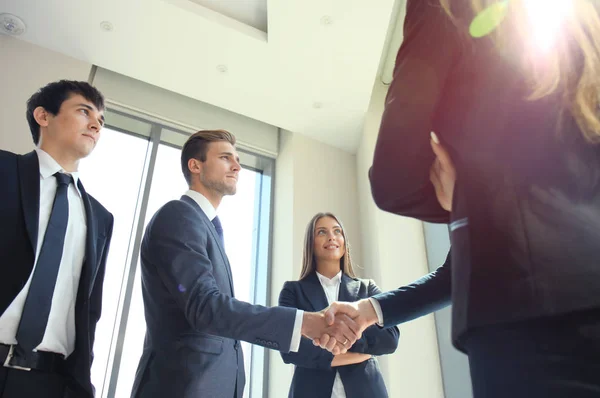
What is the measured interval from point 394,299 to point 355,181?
3405 millimetres

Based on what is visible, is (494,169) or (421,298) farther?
(421,298)

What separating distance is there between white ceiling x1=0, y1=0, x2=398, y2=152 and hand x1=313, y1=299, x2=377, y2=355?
2.32 metres

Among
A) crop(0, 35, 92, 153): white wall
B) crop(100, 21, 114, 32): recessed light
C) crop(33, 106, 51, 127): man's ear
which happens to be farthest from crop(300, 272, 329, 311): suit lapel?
crop(100, 21, 114, 32): recessed light

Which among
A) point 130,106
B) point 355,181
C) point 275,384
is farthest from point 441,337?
point 130,106

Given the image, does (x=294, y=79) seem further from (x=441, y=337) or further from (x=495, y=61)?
(x=495, y=61)

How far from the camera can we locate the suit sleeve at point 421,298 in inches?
40.6

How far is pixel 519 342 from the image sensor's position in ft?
1.41

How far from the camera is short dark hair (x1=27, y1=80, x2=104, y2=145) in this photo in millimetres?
1678

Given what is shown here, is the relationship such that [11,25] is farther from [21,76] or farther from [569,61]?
[569,61]

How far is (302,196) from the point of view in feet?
13.3

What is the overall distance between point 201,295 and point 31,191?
59cm

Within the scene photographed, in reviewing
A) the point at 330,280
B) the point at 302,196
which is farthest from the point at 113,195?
the point at 330,280

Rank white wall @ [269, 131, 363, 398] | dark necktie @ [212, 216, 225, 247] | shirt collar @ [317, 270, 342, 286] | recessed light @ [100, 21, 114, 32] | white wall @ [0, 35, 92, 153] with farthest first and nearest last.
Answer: white wall @ [269, 131, 363, 398] → recessed light @ [100, 21, 114, 32] → white wall @ [0, 35, 92, 153] → shirt collar @ [317, 270, 342, 286] → dark necktie @ [212, 216, 225, 247]

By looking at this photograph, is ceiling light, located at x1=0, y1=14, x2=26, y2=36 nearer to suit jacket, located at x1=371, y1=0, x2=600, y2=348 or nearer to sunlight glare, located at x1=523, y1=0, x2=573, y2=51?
suit jacket, located at x1=371, y1=0, x2=600, y2=348
